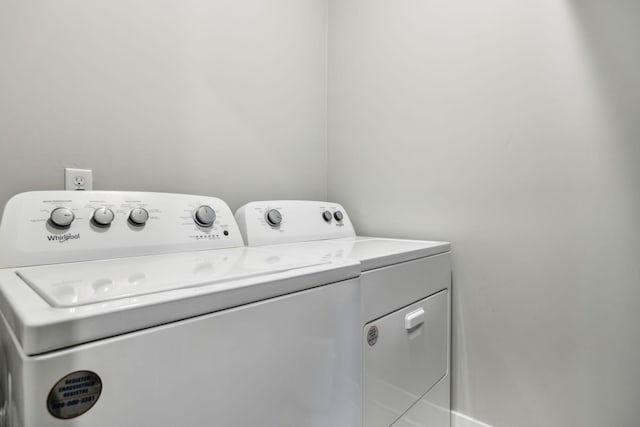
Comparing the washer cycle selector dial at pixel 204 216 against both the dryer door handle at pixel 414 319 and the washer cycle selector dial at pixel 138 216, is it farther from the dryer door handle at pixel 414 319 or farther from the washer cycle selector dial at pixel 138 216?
the dryer door handle at pixel 414 319

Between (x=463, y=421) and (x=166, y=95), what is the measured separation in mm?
1480

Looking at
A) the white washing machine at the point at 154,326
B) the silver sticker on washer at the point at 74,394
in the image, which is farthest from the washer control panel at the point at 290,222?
the silver sticker on washer at the point at 74,394

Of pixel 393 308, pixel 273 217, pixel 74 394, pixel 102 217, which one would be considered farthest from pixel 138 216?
pixel 393 308

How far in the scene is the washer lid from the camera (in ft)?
1.23

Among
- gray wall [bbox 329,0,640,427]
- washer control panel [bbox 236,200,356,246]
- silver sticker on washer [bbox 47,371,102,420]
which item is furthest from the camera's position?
washer control panel [bbox 236,200,356,246]

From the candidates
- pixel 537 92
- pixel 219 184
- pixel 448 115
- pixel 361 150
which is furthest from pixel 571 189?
pixel 219 184

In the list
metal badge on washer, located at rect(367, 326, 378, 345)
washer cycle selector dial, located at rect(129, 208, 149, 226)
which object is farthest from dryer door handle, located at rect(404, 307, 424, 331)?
washer cycle selector dial, located at rect(129, 208, 149, 226)

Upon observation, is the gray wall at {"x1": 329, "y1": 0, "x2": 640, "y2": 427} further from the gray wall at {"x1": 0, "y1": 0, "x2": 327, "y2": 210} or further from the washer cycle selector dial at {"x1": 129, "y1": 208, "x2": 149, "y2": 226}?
the washer cycle selector dial at {"x1": 129, "y1": 208, "x2": 149, "y2": 226}

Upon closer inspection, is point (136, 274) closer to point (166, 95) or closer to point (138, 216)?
point (138, 216)

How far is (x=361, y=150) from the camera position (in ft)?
4.99

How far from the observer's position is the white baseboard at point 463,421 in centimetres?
118

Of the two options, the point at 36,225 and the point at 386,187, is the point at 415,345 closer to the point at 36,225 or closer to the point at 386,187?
the point at 386,187

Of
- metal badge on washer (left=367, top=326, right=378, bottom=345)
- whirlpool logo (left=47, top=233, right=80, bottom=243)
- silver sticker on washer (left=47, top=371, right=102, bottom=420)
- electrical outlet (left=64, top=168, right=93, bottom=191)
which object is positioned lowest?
metal badge on washer (left=367, top=326, right=378, bottom=345)

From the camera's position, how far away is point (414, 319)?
970 mm
